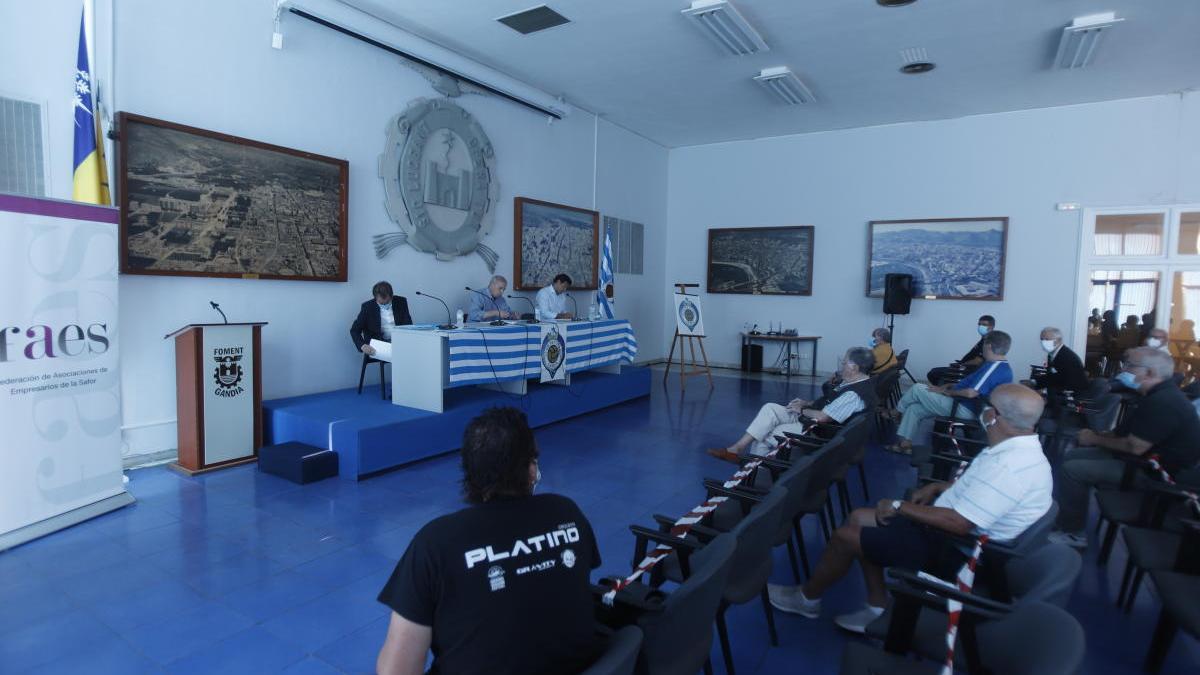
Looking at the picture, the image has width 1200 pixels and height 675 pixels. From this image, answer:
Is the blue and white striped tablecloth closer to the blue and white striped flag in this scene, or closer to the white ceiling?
the blue and white striped flag

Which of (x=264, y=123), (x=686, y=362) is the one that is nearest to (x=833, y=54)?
(x=264, y=123)

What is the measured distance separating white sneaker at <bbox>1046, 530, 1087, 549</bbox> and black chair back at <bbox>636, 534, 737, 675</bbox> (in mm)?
2812

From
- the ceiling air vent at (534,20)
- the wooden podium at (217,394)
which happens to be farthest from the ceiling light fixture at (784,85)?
the wooden podium at (217,394)

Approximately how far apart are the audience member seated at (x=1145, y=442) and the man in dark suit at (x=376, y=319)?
17.1 ft

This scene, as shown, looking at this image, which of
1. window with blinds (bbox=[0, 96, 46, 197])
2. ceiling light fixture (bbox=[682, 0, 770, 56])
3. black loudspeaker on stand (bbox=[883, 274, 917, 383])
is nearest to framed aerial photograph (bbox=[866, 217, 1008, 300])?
black loudspeaker on stand (bbox=[883, 274, 917, 383])

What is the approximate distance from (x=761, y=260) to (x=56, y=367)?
29.9 feet

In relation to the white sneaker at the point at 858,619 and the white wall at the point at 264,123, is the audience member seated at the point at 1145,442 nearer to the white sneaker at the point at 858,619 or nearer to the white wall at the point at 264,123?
the white sneaker at the point at 858,619

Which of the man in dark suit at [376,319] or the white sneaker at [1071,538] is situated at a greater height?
the man in dark suit at [376,319]

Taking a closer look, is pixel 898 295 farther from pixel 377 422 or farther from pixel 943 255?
pixel 377 422

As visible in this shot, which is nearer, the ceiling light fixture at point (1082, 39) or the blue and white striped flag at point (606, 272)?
the ceiling light fixture at point (1082, 39)

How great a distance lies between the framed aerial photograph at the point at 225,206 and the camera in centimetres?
432

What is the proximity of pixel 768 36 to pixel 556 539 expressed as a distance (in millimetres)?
6095

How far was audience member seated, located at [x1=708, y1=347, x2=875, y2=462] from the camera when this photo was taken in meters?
4.02

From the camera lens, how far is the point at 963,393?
493 centimetres
